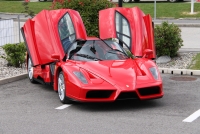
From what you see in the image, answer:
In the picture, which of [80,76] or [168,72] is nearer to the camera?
[80,76]

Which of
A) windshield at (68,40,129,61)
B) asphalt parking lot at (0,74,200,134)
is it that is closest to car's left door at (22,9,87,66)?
windshield at (68,40,129,61)

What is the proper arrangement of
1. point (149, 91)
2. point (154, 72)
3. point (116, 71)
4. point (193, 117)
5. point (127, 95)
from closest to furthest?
point (193, 117) < point (127, 95) < point (149, 91) < point (116, 71) < point (154, 72)

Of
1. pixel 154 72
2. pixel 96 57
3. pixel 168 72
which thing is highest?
pixel 96 57

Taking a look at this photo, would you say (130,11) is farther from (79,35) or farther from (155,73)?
(155,73)

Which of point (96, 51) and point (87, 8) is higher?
point (87, 8)

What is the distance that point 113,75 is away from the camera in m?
9.46

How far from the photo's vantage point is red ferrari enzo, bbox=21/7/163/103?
9258mm

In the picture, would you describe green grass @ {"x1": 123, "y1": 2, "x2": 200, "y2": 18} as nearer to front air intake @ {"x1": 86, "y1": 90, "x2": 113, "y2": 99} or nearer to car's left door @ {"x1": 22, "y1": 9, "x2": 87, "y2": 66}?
car's left door @ {"x1": 22, "y1": 9, "x2": 87, "y2": 66}

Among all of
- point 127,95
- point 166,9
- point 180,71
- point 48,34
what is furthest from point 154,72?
point 166,9

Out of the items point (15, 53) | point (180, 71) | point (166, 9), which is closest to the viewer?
point (180, 71)

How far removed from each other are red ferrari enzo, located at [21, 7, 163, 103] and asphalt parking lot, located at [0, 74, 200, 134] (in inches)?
11.2

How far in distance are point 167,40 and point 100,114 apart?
6286 mm

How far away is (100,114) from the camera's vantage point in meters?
9.05

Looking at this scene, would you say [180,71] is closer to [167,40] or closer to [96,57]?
[167,40]
